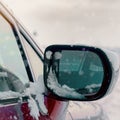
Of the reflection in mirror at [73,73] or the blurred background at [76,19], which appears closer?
the reflection in mirror at [73,73]

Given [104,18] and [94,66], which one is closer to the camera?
[94,66]

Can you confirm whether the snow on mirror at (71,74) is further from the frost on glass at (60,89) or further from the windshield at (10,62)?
the windshield at (10,62)

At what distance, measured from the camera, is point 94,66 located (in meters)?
2.70

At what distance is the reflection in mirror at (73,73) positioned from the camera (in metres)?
2.62

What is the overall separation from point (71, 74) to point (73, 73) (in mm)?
17

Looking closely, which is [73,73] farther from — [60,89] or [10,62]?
[10,62]

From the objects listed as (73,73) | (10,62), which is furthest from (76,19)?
(73,73)

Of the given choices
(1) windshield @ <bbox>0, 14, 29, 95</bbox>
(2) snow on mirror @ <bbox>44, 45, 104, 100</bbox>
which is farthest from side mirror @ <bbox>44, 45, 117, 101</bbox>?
(1) windshield @ <bbox>0, 14, 29, 95</bbox>

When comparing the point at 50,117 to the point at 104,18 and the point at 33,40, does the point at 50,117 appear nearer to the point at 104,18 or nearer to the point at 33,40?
the point at 33,40

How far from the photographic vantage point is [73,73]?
2.64 m

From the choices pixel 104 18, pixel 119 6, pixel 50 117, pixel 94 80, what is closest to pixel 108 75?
pixel 94 80

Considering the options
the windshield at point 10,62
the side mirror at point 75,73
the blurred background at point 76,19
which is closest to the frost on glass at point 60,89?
the side mirror at point 75,73

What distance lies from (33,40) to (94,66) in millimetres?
596

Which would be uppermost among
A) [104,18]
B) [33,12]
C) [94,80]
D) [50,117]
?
[94,80]
